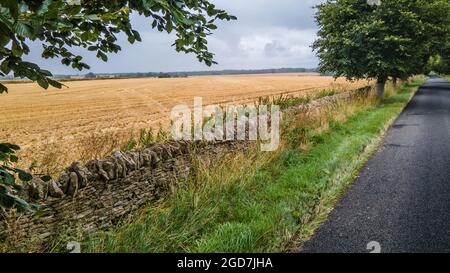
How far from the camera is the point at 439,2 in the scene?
2123cm

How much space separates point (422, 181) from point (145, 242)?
19.6 ft

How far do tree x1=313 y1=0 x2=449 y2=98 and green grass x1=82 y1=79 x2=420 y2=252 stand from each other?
563 inches

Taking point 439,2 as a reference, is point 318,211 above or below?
below

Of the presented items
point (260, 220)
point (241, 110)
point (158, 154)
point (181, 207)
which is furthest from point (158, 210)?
point (241, 110)

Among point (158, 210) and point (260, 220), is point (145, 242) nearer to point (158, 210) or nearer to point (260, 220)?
point (158, 210)

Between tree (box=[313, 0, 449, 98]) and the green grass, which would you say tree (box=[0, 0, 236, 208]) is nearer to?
the green grass

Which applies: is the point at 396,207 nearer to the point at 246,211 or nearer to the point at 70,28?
the point at 246,211

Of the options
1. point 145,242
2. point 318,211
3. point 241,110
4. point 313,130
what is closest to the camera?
point 145,242

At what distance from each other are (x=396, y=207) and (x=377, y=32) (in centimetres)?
1787

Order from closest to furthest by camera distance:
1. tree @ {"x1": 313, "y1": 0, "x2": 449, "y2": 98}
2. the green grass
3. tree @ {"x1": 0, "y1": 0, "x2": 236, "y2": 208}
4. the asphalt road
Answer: tree @ {"x1": 0, "y1": 0, "x2": 236, "y2": 208}
the green grass
the asphalt road
tree @ {"x1": 313, "y1": 0, "x2": 449, "y2": 98}

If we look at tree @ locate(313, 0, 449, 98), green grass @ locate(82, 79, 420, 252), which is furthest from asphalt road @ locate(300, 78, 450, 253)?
tree @ locate(313, 0, 449, 98)

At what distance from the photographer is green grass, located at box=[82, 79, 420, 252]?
15.0 ft

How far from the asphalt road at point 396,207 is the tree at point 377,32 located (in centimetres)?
1199

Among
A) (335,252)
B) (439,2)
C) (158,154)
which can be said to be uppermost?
(439,2)
